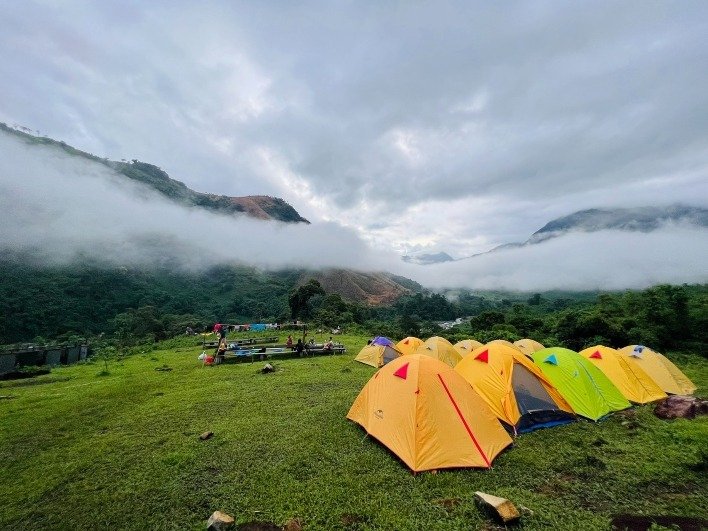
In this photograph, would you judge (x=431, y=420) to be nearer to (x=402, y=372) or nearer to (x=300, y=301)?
(x=402, y=372)

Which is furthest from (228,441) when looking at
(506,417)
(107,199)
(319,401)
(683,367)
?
(107,199)

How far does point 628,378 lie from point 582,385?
3.11m

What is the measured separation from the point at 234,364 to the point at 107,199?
192 metres

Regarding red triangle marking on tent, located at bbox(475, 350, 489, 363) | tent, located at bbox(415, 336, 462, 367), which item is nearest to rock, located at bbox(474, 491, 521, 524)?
red triangle marking on tent, located at bbox(475, 350, 489, 363)

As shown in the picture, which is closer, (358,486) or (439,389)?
(358,486)

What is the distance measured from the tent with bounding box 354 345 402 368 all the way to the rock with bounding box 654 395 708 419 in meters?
10.0

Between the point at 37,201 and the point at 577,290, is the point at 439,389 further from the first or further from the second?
the point at 577,290

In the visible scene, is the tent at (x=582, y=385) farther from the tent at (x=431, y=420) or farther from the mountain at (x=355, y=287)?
the mountain at (x=355, y=287)

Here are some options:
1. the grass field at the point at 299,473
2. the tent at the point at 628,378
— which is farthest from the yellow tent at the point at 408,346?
the tent at the point at 628,378

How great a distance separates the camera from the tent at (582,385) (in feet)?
29.4

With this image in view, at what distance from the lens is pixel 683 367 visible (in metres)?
18.1

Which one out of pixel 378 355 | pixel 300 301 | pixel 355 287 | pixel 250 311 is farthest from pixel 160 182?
pixel 378 355

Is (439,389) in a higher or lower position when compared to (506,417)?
higher

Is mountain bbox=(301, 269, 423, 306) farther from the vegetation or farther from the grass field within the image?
the grass field
